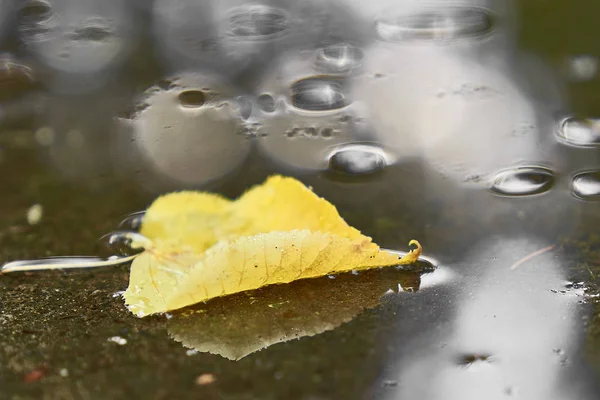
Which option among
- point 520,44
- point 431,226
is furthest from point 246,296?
point 520,44

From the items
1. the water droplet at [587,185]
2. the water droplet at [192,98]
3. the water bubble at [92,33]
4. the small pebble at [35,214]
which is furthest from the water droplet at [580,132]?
the water bubble at [92,33]

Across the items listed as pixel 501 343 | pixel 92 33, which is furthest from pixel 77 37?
pixel 501 343

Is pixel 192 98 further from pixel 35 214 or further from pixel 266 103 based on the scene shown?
pixel 35 214

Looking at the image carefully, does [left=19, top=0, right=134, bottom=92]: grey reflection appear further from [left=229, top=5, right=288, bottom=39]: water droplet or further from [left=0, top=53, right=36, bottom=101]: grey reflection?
[left=229, top=5, right=288, bottom=39]: water droplet

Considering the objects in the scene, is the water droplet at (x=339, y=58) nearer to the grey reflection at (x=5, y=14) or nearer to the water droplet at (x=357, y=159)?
the water droplet at (x=357, y=159)

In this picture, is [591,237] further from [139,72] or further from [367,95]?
[139,72]

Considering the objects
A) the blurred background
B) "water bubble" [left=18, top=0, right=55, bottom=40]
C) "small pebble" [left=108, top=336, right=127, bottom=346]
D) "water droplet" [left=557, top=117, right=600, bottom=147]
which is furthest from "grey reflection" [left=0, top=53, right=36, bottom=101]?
"water droplet" [left=557, top=117, right=600, bottom=147]
